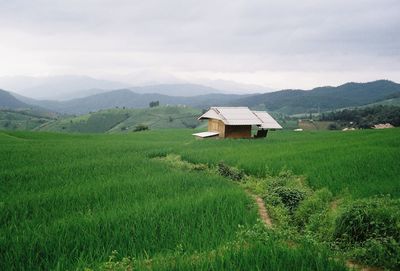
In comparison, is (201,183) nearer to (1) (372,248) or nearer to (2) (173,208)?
(2) (173,208)

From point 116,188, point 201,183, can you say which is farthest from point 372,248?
point 116,188

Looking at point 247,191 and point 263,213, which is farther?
point 247,191

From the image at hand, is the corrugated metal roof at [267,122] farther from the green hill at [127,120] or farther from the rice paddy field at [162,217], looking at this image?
the green hill at [127,120]

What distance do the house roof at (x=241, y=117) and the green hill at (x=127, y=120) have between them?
118 metres

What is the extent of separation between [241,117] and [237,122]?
124cm

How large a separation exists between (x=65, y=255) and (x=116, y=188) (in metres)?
4.82

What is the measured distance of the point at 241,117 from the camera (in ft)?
110

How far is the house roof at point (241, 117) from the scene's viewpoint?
32719 millimetres

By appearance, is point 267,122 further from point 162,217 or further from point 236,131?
point 162,217

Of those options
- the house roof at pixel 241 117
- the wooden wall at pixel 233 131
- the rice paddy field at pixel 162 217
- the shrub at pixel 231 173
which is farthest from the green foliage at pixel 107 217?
the wooden wall at pixel 233 131

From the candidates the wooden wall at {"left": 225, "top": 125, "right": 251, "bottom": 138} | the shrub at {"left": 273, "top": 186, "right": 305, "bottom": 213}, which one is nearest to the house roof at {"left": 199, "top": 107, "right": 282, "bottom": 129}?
the wooden wall at {"left": 225, "top": 125, "right": 251, "bottom": 138}

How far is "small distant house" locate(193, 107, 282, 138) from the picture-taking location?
32844 millimetres

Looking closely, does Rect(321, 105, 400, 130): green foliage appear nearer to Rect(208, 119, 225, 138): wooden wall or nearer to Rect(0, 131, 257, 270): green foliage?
Rect(208, 119, 225, 138): wooden wall

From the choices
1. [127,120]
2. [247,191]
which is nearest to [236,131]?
[247,191]
